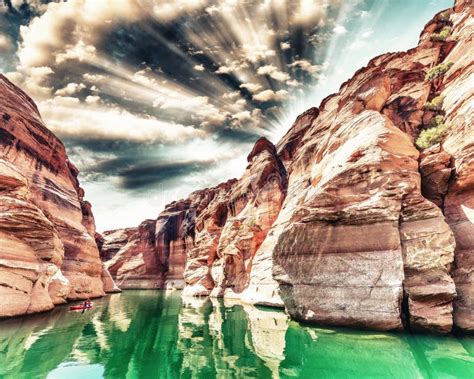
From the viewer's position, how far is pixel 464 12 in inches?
902

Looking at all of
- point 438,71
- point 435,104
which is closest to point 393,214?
point 435,104

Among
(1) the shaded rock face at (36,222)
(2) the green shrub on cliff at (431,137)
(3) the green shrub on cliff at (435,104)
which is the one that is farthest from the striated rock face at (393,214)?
(1) the shaded rock face at (36,222)

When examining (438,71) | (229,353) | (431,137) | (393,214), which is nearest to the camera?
(229,353)

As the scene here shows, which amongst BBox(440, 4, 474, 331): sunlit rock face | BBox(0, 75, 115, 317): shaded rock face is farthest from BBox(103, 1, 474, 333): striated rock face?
BBox(0, 75, 115, 317): shaded rock face

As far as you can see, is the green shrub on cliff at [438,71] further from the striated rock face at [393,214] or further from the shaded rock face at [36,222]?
the shaded rock face at [36,222]

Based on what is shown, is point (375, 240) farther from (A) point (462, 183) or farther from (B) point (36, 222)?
(B) point (36, 222)

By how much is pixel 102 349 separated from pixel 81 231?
30.3 m

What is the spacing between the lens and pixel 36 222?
22.7 m

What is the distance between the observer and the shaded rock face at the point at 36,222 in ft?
65.6

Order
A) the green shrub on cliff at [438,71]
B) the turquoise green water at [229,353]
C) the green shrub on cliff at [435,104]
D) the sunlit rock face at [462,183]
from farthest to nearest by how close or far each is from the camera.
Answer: the green shrub on cliff at [438,71] < the green shrub on cliff at [435,104] < the sunlit rock face at [462,183] < the turquoise green water at [229,353]

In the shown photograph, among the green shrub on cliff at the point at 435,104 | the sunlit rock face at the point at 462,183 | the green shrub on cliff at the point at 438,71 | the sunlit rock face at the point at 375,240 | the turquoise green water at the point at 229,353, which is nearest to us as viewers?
the turquoise green water at the point at 229,353

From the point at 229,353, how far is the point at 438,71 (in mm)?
23501

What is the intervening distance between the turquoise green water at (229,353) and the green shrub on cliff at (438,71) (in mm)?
18059

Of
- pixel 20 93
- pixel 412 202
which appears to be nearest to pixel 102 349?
pixel 412 202
